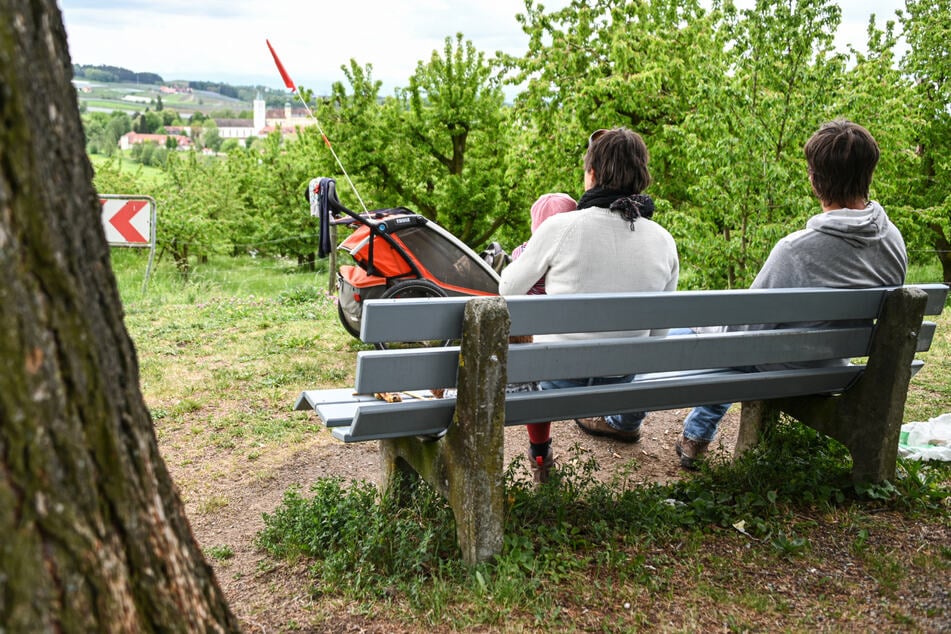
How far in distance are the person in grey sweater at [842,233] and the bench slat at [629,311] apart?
13 centimetres

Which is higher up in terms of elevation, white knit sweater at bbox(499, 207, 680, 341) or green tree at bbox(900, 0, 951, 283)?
green tree at bbox(900, 0, 951, 283)

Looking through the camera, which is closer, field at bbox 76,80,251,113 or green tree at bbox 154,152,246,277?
green tree at bbox 154,152,246,277

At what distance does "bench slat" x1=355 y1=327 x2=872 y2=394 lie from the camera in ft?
9.05

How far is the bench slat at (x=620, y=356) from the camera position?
2758 mm

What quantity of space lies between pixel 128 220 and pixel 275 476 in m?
5.96

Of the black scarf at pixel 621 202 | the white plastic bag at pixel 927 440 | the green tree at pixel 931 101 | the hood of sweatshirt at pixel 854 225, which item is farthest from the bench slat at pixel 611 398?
the green tree at pixel 931 101

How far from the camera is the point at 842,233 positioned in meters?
3.62

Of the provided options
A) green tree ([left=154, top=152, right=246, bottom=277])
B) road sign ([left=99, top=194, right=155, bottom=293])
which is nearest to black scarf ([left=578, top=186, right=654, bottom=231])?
road sign ([left=99, top=194, right=155, bottom=293])

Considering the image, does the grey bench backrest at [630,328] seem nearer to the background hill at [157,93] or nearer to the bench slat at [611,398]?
the bench slat at [611,398]

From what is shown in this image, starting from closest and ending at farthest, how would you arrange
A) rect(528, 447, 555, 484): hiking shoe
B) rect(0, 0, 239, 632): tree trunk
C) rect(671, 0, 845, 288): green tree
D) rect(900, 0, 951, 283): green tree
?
rect(0, 0, 239, 632): tree trunk → rect(528, 447, 555, 484): hiking shoe → rect(671, 0, 845, 288): green tree → rect(900, 0, 951, 283): green tree

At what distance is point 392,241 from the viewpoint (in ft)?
21.6

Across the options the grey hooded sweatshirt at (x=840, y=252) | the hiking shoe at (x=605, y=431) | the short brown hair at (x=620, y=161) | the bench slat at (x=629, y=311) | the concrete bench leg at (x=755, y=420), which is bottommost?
the hiking shoe at (x=605, y=431)

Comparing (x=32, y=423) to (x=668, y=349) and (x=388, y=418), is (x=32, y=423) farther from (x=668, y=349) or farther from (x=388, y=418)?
(x=668, y=349)

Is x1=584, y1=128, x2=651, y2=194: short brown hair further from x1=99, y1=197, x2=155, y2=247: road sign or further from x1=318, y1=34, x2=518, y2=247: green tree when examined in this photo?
x1=318, y1=34, x2=518, y2=247: green tree
